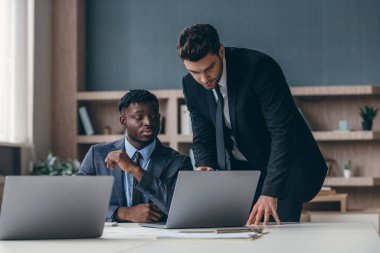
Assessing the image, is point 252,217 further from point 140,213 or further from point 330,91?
point 330,91

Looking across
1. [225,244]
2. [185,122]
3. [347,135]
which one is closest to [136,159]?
[225,244]

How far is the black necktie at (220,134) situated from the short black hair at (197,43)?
242mm

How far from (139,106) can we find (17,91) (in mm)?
2753

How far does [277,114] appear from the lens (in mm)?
2490

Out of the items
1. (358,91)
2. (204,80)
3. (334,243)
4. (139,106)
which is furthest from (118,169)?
(358,91)

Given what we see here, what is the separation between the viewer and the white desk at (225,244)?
1555 millimetres

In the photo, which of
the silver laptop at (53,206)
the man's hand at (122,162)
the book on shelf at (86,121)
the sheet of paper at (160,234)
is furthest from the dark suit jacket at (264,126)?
the book on shelf at (86,121)

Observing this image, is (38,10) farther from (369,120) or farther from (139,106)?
(139,106)

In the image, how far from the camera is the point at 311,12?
19.6ft

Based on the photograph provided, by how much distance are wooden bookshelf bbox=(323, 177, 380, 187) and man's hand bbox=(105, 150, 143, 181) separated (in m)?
3.33

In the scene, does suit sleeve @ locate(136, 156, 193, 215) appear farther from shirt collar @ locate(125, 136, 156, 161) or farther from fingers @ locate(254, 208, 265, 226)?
fingers @ locate(254, 208, 265, 226)

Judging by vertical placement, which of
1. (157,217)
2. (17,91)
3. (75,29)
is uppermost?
(75,29)

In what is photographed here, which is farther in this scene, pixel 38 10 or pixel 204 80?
pixel 38 10

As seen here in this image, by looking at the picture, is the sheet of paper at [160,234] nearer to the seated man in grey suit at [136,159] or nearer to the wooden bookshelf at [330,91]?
the seated man in grey suit at [136,159]
